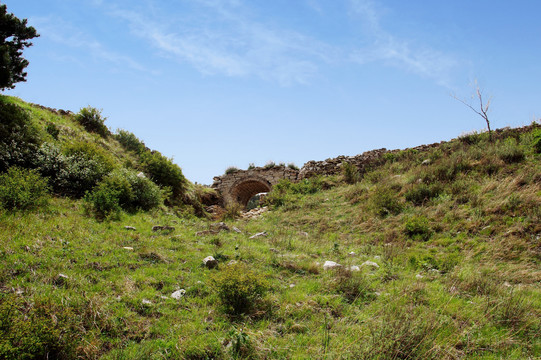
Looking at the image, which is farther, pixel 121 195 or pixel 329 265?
pixel 121 195

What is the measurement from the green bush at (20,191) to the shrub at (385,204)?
9369mm

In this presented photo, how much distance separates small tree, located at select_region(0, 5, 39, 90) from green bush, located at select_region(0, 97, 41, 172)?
2.90ft

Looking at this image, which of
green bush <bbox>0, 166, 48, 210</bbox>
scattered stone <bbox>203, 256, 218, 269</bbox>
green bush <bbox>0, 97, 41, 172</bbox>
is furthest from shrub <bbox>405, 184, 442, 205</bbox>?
green bush <bbox>0, 97, 41, 172</bbox>

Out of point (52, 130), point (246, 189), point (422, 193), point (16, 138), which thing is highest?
point (52, 130)

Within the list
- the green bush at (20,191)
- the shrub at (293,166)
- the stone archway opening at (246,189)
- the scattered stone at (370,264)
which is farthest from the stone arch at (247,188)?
the scattered stone at (370,264)

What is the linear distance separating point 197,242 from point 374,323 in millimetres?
4948

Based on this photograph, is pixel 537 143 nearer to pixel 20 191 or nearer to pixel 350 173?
pixel 350 173

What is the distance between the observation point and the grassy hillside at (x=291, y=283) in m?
2.99

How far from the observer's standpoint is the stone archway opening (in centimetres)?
1959

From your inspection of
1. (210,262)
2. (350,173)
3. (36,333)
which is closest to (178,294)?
(210,262)

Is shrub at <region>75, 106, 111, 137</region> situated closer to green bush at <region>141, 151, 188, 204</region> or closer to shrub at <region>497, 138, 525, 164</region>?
green bush at <region>141, 151, 188, 204</region>

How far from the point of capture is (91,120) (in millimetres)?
14883

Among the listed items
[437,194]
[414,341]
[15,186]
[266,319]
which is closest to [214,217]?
[15,186]

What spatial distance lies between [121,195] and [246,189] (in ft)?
38.4
